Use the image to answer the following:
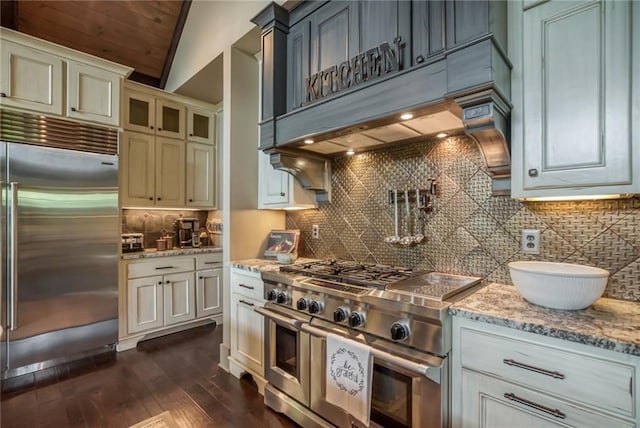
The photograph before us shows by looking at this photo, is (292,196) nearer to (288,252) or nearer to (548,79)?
(288,252)

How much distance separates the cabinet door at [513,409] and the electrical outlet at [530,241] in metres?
0.73

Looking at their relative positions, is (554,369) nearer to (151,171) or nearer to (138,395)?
(138,395)

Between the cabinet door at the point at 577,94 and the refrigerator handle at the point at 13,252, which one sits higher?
the cabinet door at the point at 577,94

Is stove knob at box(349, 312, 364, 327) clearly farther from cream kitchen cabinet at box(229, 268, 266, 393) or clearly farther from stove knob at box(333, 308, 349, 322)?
cream kitchen cabinet at box(229, 268, 266, 393)

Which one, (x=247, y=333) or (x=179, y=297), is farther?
(x=179, y=297)

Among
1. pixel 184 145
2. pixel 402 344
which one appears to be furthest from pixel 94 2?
pixel 402 344

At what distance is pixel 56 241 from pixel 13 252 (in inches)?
10.2

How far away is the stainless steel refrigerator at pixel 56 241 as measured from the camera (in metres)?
2.32

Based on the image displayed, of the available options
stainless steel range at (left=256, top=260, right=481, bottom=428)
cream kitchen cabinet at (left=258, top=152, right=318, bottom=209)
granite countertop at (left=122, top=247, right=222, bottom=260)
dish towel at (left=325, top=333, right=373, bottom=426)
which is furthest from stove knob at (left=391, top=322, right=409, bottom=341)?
granite countertop at (left=122, top=247, right=222, bottom=260)

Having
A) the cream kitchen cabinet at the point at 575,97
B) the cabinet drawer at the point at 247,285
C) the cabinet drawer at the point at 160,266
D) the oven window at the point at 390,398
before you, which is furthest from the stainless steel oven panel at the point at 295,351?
the cabinet drawer at the point at 160,266

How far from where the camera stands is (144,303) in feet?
9.99

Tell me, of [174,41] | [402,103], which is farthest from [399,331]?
[174,41]

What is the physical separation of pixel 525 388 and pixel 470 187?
106 centimetres

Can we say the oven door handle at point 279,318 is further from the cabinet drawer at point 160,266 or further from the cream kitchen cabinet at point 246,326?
the cabinet drawer at point 160,266
